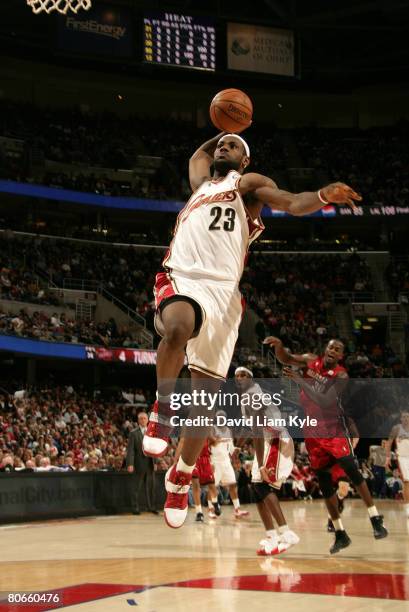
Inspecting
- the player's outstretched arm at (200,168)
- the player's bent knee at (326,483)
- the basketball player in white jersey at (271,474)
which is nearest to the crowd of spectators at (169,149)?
→ the basketball player in white jersey at (271,474)

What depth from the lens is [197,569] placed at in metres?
7.56

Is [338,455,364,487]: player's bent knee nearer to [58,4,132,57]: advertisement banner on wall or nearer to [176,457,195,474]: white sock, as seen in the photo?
[176,457,195,474]: white sock

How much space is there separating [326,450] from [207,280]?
514 centimetres

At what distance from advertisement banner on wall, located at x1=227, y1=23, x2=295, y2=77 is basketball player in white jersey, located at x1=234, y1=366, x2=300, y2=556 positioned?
20728 mm

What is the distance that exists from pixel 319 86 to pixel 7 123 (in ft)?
51.2

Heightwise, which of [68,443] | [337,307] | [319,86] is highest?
[319,86]

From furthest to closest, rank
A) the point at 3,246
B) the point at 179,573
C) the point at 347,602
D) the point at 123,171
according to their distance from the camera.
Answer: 1. the point at 123,171
2. the point at 3,246
3. the point at 179,573
4. the point at 347,602

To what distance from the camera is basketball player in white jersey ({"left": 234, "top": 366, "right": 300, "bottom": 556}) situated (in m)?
8.82

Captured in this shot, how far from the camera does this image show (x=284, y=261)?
34750mm

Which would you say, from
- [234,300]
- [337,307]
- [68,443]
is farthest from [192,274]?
[337,307]

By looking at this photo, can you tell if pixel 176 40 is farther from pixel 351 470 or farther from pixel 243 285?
pixel 351 470

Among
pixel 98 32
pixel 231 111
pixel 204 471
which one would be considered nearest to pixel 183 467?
pixel 231 111

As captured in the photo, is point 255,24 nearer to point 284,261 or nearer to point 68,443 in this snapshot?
point 284,261

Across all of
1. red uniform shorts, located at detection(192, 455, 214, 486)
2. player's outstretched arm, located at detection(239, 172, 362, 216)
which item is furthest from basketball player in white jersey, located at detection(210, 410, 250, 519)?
player's outstretched arm, located at detection(239, 172, 362, 216)
